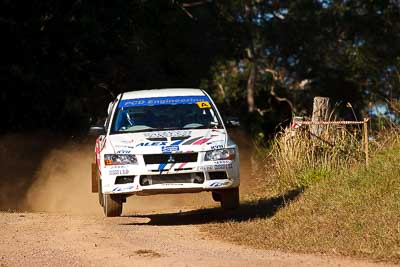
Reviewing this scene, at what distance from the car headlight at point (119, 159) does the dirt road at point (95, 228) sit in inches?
A: 32.8

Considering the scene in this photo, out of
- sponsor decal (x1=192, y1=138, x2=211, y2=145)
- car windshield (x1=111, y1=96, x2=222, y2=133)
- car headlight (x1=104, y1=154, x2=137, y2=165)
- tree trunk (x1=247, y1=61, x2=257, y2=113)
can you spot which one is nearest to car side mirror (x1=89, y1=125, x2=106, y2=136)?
car windshield (x1=111, y1=96, x2=222, y2=133)

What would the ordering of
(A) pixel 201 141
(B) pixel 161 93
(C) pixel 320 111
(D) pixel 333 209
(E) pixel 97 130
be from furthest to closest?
(C) pixel 320 111
(B) pixel 161 93
(E) pixel 97 130
(A) pixel 201 141
(D) pixel 333 209

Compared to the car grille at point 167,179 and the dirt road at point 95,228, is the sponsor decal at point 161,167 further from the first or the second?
the dirt road at point 95,228

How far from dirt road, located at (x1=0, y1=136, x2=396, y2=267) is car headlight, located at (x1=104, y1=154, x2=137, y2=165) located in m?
0.83

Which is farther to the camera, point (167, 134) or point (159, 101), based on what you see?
point (159, 101)

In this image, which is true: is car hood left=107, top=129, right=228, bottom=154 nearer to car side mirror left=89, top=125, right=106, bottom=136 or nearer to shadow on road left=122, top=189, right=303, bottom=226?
car side mirror left=89, top=125, right=106, bottom=136

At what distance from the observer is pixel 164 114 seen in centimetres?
1350

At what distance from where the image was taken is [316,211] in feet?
40.0

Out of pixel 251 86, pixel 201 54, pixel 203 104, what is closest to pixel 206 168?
pixel 203 104

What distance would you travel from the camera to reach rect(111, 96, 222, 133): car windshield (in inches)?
522

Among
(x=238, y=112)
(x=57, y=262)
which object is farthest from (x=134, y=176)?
(x=238, y=112)

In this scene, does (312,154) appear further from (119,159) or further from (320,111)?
(119,159)

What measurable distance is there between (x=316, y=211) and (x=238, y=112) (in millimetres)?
27034

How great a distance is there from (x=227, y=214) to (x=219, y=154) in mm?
1623
